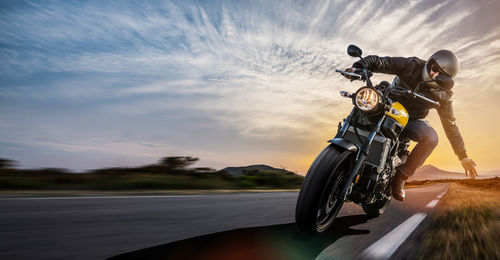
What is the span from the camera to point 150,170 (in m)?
12.0

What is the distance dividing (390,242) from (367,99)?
1142 mm

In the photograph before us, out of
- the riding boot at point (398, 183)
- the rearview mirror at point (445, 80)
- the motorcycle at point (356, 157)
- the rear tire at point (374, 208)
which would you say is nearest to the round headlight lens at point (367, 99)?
the motorcycle at point (356, 157)

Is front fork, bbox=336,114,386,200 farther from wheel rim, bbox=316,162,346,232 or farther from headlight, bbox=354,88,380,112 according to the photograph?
headlight, bbox=354,88,380,112

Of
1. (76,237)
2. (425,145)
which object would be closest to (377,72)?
(425,145)

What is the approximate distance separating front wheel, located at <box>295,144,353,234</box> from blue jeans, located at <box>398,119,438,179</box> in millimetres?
1464

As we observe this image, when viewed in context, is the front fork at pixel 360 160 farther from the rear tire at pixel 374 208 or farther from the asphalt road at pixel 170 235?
the rear tire at pixel 374 208

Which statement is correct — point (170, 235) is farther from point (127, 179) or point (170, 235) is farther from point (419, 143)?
point (127, 179)

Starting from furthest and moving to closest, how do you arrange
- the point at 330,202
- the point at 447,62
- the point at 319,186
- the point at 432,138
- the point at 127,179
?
the point at 127,179 → the point at 432,138 → the point at 447,62 → the point at 330,202 → the point at 319,186

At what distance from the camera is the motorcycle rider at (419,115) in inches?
136

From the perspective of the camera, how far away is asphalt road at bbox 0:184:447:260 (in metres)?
1.96

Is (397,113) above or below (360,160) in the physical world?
above

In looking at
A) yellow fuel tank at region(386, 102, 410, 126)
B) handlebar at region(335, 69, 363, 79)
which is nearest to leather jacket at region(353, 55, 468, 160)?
handlebar at region(335, 69, 363, 79)

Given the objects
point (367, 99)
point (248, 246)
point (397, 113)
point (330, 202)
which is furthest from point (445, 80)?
point (248, 246)

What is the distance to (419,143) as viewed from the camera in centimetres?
375
